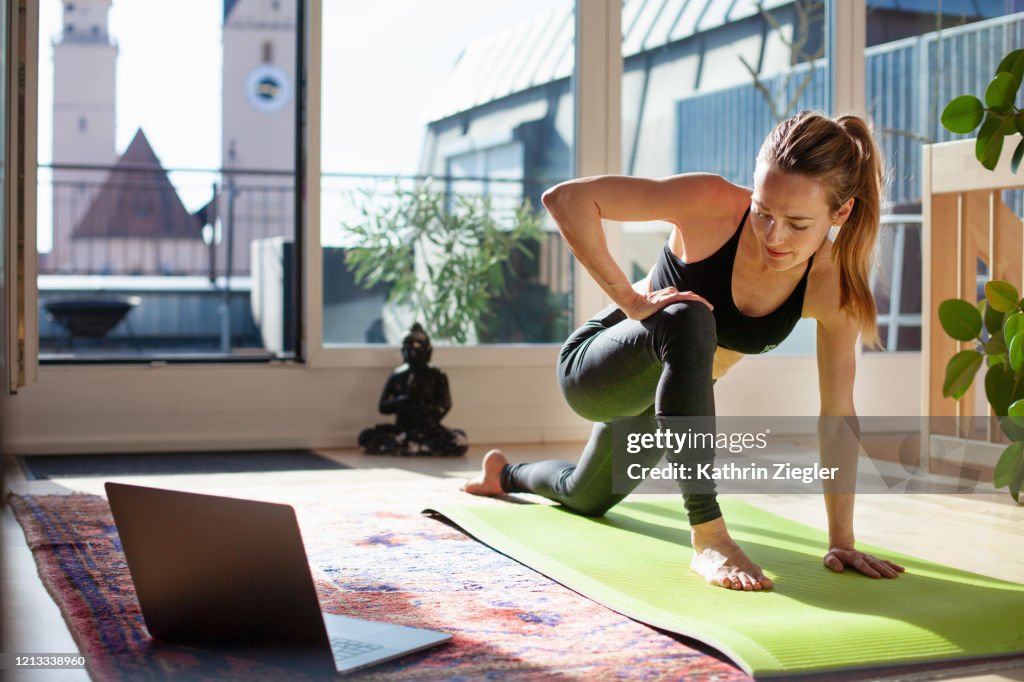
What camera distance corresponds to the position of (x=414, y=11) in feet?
13.5

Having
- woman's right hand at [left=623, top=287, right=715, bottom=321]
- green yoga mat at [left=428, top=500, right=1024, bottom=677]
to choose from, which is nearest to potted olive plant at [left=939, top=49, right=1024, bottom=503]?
green yoga mat at [left=428, top=500, right=1024, bottom=677]

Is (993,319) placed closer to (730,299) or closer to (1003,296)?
(1003,296)

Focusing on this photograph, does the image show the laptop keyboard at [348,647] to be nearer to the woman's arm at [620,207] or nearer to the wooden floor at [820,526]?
the wooden floor at [820,526]

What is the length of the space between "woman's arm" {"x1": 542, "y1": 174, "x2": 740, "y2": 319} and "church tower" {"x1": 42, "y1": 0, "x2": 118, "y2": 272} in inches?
322

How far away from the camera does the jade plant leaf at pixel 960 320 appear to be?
2365 millimetres

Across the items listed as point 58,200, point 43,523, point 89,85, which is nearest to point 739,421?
point 43,523

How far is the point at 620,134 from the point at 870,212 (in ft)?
8.16

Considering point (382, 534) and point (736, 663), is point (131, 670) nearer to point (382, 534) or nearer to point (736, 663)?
point (736, 663)

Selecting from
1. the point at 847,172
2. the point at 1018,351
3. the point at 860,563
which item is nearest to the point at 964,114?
the point at 847,172

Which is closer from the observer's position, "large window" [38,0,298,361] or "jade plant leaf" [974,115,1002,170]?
"jade plant leaf" [974,115,1002,170]

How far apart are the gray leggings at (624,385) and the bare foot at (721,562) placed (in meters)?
0.03

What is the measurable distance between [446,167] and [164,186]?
259 inches

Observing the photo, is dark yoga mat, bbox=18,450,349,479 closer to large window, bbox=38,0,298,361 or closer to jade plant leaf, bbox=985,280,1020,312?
large window, bbox=38,0,298,361

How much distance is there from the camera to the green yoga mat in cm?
145
